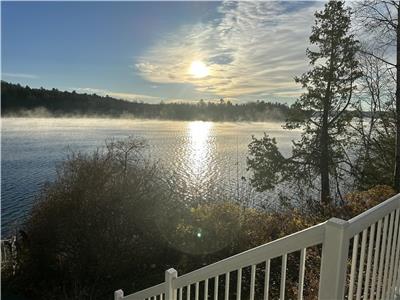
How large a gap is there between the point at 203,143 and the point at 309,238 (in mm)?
15069

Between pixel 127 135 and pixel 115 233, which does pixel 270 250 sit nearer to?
pixel 115 233

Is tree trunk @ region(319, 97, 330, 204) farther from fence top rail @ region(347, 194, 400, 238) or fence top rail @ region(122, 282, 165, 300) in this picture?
fence top rail @ region(347, 194, 400, 238)

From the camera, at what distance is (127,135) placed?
10227 millimetres

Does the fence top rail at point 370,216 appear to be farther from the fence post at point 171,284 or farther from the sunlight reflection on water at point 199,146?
the sunlight reflection on water at point 199,146

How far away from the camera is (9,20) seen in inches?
321

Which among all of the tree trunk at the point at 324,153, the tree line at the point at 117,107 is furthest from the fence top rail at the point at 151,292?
the tree line at the point at 117,107

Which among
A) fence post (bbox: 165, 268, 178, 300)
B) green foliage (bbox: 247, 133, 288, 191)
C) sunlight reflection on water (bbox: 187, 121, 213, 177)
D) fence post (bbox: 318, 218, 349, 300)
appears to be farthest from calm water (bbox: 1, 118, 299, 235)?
fence post (bbox: 318, 218, 349, 300)

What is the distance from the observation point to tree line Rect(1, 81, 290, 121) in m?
13.7

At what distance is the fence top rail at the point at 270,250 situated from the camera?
132cm

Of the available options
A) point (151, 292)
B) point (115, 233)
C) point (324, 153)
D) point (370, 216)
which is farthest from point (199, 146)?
point (370, 216)

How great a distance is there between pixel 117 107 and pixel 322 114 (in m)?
8.65

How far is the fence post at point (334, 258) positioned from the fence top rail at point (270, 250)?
0.14ft

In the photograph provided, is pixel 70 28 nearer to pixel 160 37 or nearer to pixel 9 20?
pixel 9 20

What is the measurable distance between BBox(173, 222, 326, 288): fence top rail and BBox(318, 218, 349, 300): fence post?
0.04 meters
